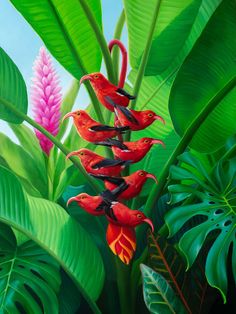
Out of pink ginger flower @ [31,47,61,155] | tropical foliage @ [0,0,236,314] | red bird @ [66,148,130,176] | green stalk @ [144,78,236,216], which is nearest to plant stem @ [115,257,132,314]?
tropical foliage @ [0,0,236,314]

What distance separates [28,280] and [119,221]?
27 cm

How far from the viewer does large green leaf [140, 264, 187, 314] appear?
3.37ft

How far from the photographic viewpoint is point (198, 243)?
3.27ft

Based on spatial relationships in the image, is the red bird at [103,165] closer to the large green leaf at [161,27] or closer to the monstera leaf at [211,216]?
the monstera leaf at [211,216]

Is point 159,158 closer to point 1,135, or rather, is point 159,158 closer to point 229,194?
point 229,194

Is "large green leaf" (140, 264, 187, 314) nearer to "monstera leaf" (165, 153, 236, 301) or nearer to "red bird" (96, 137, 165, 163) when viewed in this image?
"monstera leaf" (165, 153, 236, 301)

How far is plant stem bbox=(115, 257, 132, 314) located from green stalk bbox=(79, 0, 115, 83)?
382mm

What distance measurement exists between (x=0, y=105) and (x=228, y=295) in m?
0.60

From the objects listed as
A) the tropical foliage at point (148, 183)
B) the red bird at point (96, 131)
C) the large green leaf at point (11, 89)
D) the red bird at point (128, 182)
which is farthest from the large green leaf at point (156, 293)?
the large green leaf at point (11, 89)

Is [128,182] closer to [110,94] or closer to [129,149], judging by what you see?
[129,149]

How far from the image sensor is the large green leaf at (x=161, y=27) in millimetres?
1265

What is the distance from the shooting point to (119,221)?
101 cm

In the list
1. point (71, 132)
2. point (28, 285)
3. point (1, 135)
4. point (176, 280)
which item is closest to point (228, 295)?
point (176, 280)

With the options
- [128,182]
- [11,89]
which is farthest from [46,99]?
[128,182]
